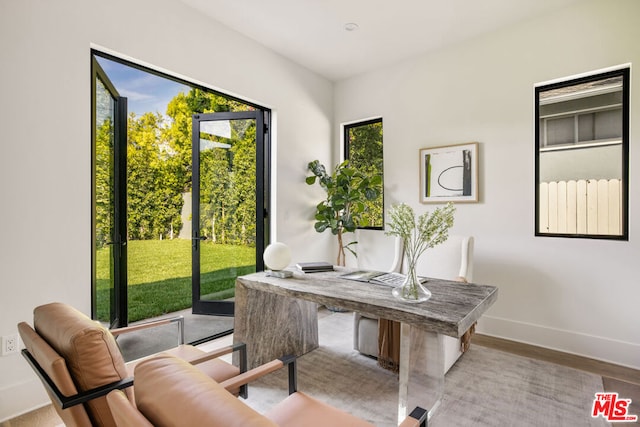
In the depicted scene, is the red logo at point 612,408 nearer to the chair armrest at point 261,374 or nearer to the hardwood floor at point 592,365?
the hardwood floor at point 592,365

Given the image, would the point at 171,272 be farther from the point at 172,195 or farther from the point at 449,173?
the point at 449,173

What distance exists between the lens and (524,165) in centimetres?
310

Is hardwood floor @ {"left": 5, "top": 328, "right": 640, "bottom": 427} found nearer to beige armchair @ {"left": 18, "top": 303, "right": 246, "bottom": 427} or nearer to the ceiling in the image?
beige armchair @ {"left": 18, "top": 303, "right": 246, "bottom": 427}

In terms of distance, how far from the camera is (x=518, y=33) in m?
3.13

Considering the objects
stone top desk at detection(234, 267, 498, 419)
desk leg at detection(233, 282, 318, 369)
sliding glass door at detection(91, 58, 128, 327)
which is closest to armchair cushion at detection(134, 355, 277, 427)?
stone top desk at detection(234, 267, 498, 419)

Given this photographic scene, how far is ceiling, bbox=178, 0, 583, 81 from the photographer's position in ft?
9.35

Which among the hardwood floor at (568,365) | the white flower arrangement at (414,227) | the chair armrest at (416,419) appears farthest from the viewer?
the hardwood floor at (568,365)

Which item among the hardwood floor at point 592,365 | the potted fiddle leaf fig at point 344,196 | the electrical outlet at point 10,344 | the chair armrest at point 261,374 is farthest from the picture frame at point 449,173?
the electrical outlet at point 10,344

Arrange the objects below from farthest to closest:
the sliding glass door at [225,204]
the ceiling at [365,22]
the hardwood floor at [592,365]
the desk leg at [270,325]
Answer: the sliding glass door at [225,204]
the ceiling at [365,22]
the desk leg at [270,325]
the hardwood floor at [592,365]

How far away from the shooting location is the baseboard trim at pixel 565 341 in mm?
2629

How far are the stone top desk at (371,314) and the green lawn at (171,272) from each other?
115 cm

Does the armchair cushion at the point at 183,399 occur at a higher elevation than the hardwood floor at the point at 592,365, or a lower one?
higher

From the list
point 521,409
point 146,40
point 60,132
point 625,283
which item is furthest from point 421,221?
point 146,40

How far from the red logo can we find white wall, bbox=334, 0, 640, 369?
0.72 metres
